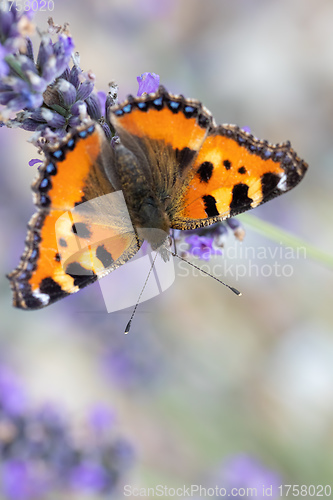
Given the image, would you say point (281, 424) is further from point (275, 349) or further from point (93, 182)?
point (93, 182)

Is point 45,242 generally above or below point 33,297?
above

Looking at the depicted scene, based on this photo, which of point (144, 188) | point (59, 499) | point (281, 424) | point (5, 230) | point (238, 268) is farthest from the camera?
point (5, 230)

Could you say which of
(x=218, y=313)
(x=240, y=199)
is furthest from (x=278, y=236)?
(x=218, y=313)

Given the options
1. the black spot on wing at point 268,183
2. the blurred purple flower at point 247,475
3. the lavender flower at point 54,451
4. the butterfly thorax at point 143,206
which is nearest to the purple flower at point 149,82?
the butterfly thorax at point 143,206

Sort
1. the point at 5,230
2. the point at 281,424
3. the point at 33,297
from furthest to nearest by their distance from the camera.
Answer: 1. the point at 5,230
2. the point at 281,424
3. the point at 33,297

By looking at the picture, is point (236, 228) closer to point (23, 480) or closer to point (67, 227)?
point (67, 227)

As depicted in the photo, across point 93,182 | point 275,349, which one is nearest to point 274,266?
point 275,349

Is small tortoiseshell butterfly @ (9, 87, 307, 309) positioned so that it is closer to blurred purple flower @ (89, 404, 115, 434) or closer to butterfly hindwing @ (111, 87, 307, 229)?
butterfly hindwing @ (111, 87, 307, 229)

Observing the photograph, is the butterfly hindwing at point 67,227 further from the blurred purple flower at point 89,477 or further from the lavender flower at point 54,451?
the blurred purple flower at point 89,477

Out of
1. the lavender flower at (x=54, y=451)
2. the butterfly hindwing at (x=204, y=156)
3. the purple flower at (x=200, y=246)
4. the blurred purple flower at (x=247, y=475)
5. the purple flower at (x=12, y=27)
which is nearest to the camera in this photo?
the purple flower at (x=12, y=27)
